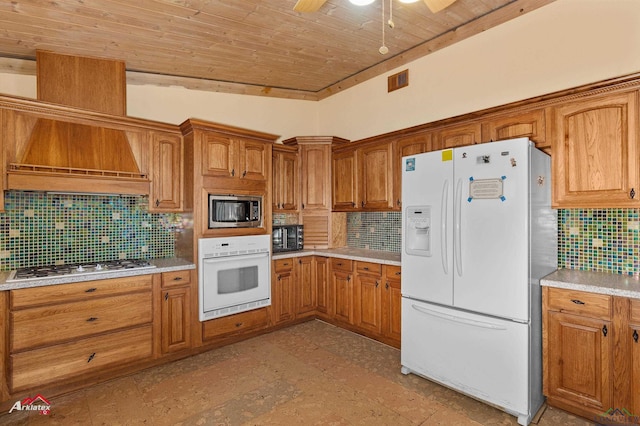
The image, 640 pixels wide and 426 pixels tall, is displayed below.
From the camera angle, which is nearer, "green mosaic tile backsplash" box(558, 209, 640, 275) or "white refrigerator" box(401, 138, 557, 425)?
"white refrigerator" box(401, 138, 557, 425)

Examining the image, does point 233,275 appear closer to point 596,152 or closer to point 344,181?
point 344,181

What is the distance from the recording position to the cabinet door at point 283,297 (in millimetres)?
3750

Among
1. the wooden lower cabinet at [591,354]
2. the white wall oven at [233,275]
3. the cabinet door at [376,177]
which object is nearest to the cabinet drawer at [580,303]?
the wooden lower cabinet at [591,354]

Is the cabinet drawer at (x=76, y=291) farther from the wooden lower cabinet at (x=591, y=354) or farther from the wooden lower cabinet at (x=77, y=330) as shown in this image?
the wooden lower cabinet at (x=591, y=354)

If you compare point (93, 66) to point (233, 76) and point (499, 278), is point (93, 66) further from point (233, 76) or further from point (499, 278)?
point (499, 278)

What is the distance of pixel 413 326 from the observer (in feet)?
8.93

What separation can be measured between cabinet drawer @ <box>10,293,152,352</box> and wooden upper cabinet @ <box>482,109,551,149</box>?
3.26m

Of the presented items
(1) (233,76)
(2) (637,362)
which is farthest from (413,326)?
(1) (233,76)

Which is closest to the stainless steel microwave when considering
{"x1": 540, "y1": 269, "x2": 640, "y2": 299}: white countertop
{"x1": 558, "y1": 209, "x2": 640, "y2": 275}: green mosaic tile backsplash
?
{"x1": 540, "y1": 269, "x2": 640, "y2": 299}: white countertop

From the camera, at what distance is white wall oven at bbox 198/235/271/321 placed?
10.5ft

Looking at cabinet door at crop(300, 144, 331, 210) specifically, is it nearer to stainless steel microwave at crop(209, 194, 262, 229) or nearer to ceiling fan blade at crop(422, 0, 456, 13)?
stainless steel microwave at crop(209, 194, 262, 229)

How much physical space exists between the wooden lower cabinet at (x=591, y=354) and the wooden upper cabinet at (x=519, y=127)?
3.73ft

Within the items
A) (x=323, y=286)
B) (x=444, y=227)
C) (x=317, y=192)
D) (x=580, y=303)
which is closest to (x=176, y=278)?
(x=323, y=286)

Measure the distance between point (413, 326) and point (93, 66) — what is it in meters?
3.66
